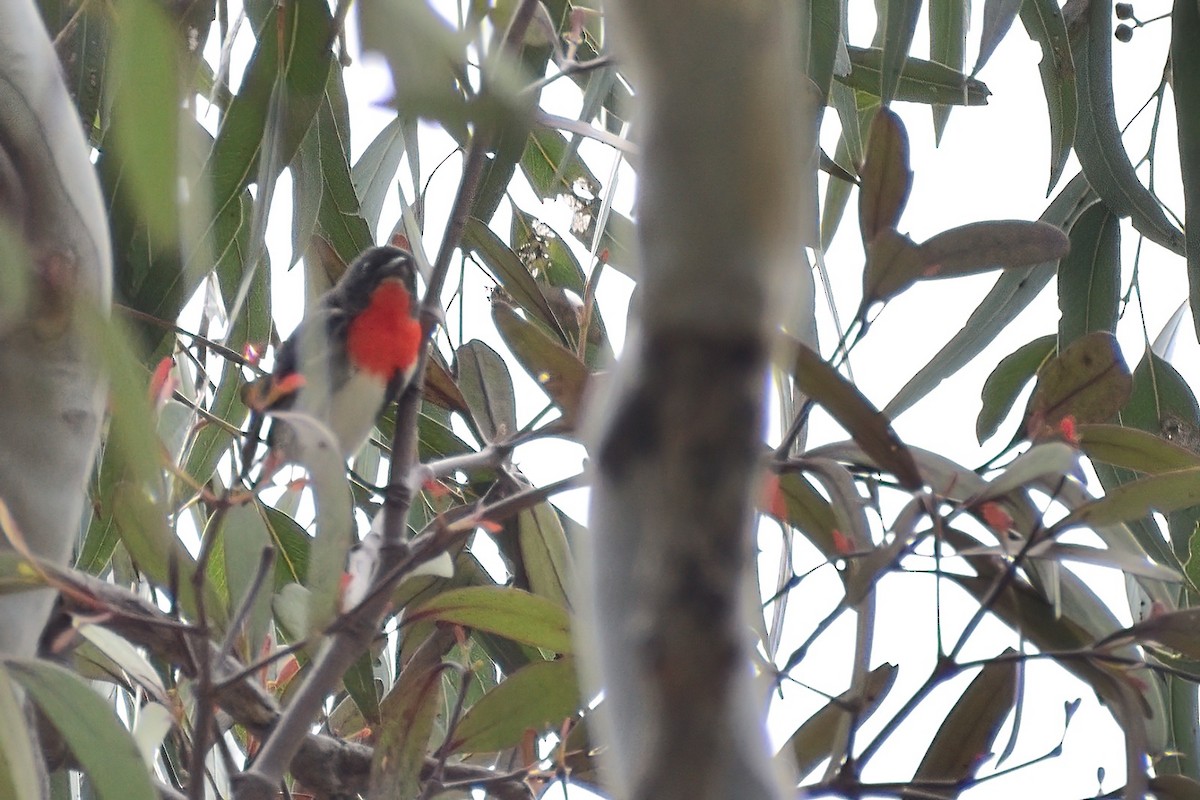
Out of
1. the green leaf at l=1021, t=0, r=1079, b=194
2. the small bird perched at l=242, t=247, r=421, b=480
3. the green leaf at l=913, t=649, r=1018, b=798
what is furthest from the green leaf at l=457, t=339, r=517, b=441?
the green leaf at l=1021, t=0, r=1079, b=194

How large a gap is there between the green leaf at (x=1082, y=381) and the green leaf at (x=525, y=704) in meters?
0.47

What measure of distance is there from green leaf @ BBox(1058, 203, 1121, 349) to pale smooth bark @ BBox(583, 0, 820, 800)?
178 cm

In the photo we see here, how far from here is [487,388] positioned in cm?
129

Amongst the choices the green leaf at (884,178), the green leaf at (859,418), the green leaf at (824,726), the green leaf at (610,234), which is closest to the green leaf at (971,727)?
the green leaf at (824,726)

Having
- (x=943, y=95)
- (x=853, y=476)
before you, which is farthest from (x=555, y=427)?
(x=943, y=95)

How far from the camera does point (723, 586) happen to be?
22 cm

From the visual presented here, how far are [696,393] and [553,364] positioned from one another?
78 centimetres

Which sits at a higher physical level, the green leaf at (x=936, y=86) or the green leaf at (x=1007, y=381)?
the green leaf at (x=936, y=86)

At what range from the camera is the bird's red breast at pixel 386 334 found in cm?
211

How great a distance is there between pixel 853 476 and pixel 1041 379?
20 cm

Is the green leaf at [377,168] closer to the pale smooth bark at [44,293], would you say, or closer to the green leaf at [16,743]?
the pale smooth bark at [44,293]

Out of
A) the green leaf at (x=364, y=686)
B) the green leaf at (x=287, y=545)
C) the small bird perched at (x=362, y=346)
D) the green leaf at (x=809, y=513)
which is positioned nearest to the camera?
the green leaf at (x=809, y=513)

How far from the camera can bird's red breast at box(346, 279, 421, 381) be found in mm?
2113

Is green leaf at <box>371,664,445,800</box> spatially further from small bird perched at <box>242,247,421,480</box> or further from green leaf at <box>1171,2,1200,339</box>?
green leaf at <box>1171,2,1200,339</box>
